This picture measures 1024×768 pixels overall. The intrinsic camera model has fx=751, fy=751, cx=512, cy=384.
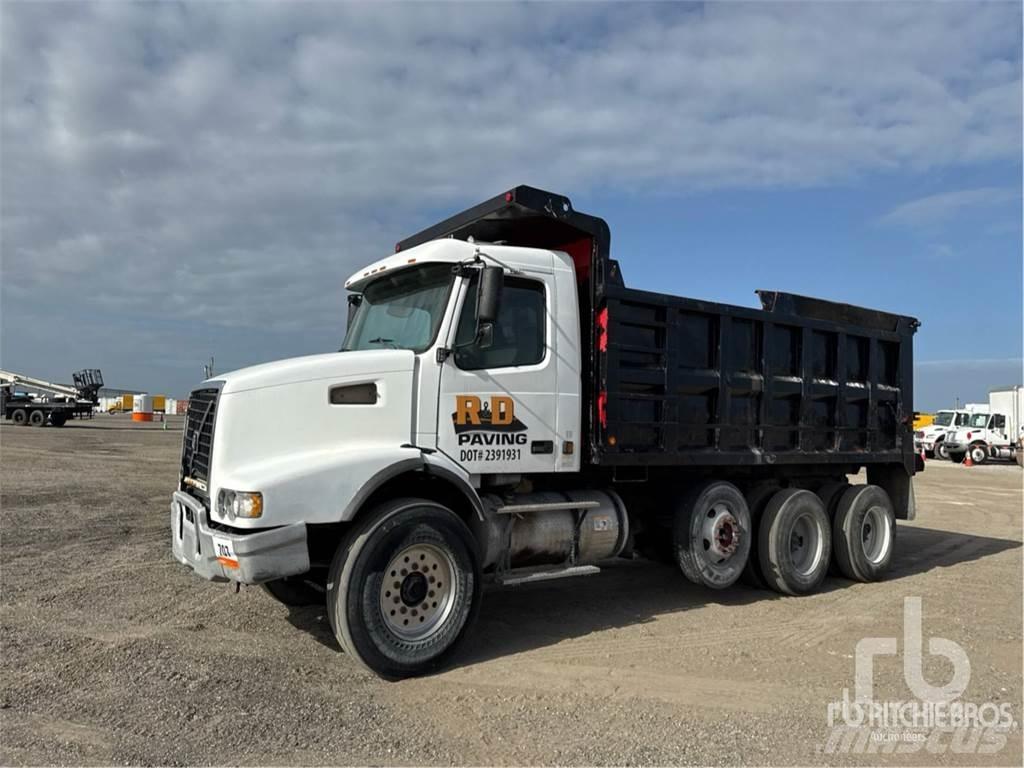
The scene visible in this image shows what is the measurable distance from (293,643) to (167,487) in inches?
404

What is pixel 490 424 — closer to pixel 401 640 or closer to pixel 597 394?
pixel 597 394

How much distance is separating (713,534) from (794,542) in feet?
4.60

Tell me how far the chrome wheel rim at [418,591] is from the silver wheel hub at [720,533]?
2815 mm

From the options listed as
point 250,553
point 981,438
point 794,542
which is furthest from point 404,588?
point 981,438

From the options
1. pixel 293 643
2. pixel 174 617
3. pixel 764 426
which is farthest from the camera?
pixel 764 426

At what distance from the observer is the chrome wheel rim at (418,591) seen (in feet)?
17.0

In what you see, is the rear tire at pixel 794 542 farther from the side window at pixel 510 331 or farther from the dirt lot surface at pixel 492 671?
the side window at pixel 510 331

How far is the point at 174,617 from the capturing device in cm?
618

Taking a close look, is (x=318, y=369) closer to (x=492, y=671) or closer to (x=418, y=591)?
(x=418, y=591)

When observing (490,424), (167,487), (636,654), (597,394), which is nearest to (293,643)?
(490,424)

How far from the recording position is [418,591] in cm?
532

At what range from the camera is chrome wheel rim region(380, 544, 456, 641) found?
5176 mm

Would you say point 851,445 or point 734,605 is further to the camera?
point 851,445

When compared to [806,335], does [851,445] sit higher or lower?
lower
